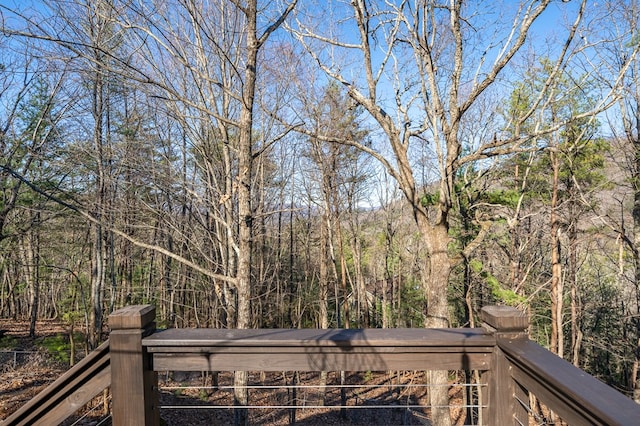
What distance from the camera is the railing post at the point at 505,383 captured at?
4.58 feet

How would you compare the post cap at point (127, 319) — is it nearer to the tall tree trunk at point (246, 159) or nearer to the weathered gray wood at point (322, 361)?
the weathered gray wood at point (322, 361)

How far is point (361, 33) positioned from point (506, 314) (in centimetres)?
566

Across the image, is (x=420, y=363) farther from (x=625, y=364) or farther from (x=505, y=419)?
(x=625, y=364)

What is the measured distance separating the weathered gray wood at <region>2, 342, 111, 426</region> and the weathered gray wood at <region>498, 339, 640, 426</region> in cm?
147

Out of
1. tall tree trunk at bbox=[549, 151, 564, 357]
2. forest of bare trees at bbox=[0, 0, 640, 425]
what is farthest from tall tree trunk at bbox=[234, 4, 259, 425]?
tall tree trunk at bbox=[549, 151, 564, 357]

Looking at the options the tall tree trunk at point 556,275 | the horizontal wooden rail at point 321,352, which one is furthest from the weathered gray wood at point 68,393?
the tall tree trunk at point 556,275

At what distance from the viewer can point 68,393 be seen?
1.37m

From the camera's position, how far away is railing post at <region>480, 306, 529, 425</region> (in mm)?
1396

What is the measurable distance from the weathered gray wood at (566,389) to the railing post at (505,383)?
3 centimetres

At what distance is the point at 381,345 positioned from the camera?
144 centimetres

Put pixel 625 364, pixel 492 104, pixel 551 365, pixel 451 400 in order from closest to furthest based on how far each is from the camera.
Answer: pixel 551 365
pixel 492 104
pixel 625 364
pixel 451 400

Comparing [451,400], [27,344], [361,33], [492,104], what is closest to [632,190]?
[492,104]

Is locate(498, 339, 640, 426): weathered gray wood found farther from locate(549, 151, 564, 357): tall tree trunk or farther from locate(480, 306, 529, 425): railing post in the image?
locate(549, 151, 564, 357): tall tree trunk

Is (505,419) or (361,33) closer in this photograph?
(505,419)
